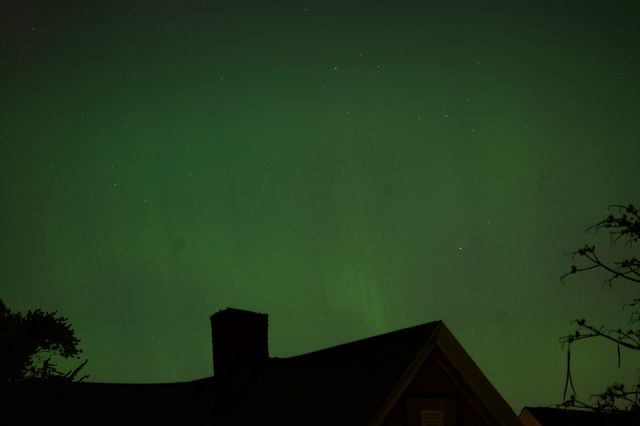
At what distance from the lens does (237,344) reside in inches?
817

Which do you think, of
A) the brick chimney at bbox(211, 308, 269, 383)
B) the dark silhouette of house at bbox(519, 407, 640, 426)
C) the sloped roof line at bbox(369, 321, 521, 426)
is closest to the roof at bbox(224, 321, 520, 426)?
the sloped roof line at bbox(369, 321, 521, 426)

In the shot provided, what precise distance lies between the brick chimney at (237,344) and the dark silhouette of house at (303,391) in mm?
29

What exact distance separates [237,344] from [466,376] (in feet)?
23.1

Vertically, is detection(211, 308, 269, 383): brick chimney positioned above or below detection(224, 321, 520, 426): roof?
above

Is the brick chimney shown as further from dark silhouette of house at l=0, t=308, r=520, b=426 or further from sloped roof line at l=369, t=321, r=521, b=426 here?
sloped roof line at l=369, t=321, r=521, b=426

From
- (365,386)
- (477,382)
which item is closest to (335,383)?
(365,386)

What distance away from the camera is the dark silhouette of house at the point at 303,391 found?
16.3 metres

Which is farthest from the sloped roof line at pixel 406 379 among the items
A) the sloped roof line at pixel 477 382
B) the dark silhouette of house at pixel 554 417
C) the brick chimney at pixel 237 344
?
the dark silhouette of house at pixel 554 417

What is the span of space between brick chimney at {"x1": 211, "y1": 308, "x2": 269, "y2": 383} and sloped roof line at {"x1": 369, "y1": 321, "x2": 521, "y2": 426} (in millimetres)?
5870

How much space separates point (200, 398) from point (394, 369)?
6.46m

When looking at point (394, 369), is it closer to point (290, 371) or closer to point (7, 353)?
point (290, 371)

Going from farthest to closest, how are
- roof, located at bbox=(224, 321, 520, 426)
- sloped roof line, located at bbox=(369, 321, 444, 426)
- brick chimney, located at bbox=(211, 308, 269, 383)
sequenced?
1. brick chimney, located at bbox=(211, 308, 269, 383)
2. roof, located at bbox=(224, 321, 520, 426)
3. sloped roof line, located at bbox=(369, 321, 444, 426)

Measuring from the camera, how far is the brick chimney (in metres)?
20.5

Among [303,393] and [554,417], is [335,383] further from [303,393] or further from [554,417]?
[554,417]
